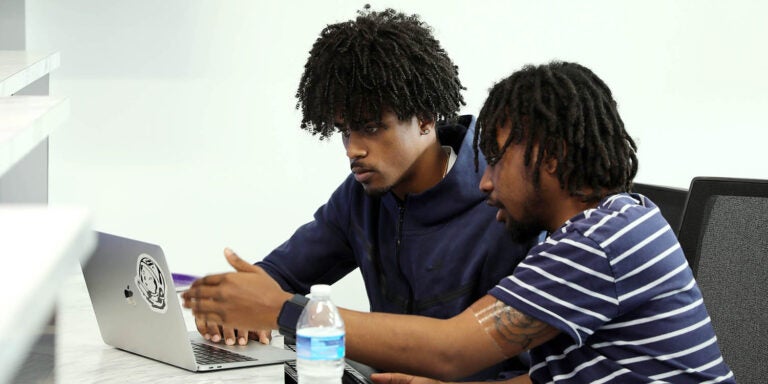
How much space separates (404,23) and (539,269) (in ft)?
2.09

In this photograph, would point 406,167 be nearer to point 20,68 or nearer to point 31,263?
point 20,68

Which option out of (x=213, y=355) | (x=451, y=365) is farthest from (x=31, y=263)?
(x=213, y=355)

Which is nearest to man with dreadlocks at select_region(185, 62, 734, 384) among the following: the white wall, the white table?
the white table

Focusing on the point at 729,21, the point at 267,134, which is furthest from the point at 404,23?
the point at 729,21

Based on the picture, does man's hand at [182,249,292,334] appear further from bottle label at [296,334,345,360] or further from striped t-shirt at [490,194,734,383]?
striped t-shirt at [490,194,734,383]

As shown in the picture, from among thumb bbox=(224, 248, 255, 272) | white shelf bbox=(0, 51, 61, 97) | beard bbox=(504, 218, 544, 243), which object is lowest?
thumb bbox=(224, 248, 255, 272)

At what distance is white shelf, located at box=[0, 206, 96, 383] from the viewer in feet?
1.93

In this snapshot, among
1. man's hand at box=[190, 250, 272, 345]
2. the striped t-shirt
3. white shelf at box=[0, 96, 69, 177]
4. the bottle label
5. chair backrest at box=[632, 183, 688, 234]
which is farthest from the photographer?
chair backrest at box=[632, 183, 688, 234]

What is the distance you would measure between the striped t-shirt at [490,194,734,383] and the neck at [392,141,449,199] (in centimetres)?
45

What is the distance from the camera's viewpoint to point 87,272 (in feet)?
5.47

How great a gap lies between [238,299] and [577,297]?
1.44 ft

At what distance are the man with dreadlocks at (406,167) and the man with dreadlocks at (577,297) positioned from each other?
0.77ft

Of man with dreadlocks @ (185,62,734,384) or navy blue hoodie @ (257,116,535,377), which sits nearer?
man with dreadlocks @ (185,62,734,384)

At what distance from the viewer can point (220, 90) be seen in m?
2.90
